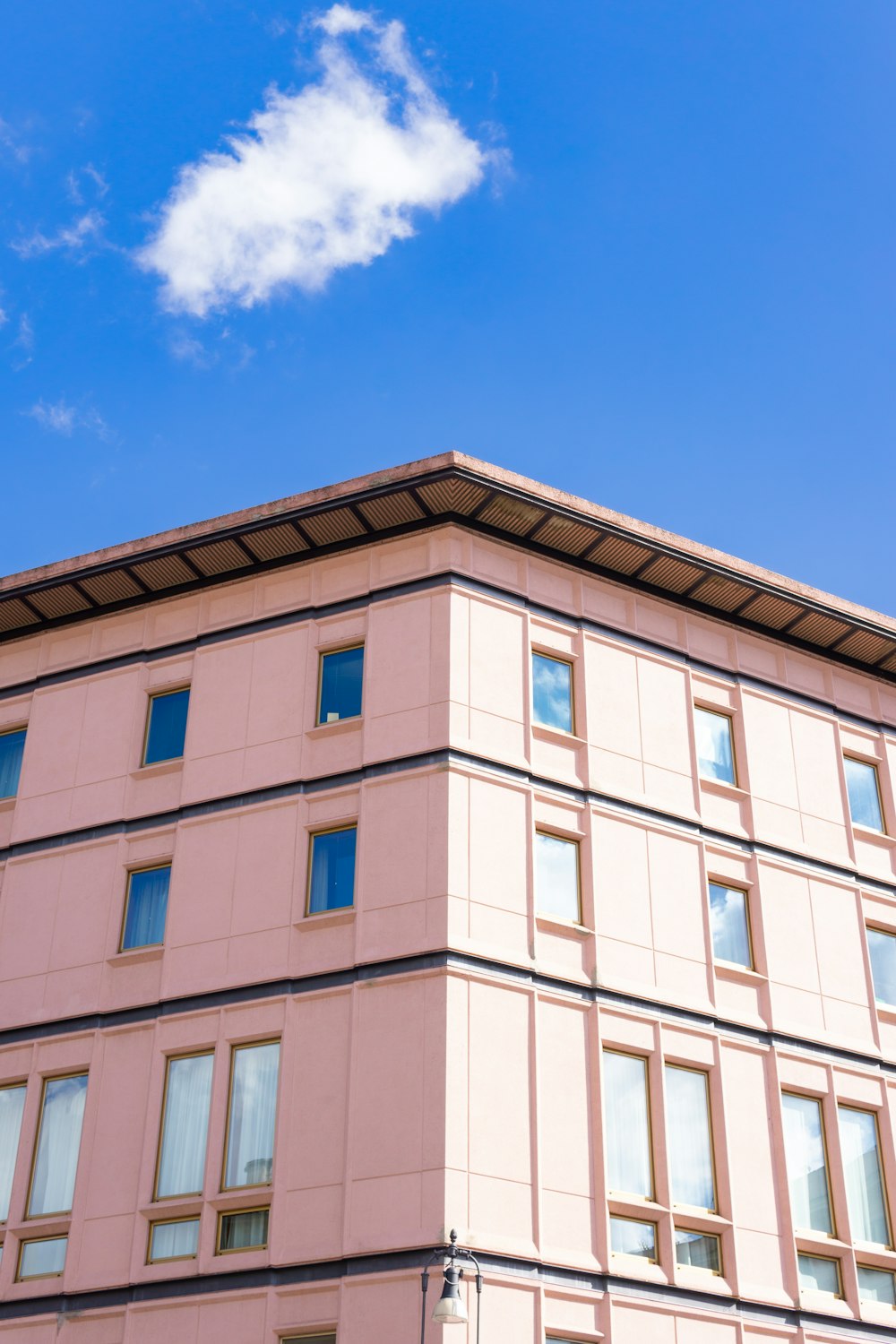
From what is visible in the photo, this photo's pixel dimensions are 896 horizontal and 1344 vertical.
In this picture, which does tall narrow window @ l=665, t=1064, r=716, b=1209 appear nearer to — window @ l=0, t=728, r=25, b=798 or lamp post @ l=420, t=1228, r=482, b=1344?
lamp post @ l=420, t=1228, r=482, b=1344

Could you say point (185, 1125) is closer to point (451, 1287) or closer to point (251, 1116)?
point (251, 1116)

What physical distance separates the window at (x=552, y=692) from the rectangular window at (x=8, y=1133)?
11.6 meters

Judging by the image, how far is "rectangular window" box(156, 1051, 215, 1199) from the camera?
27.1 meters

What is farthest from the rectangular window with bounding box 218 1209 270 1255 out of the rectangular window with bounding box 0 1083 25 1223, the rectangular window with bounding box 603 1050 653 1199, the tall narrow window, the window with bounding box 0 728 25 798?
the window with bounding box 0 728 25 798

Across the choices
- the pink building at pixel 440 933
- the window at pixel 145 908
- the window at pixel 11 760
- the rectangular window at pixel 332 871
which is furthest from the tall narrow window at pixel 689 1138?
the window at pixel 11 760

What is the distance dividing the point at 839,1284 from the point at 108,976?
45.7 feet

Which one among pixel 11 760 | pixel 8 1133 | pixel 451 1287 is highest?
pixel 11 760

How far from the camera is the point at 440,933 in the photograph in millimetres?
26766

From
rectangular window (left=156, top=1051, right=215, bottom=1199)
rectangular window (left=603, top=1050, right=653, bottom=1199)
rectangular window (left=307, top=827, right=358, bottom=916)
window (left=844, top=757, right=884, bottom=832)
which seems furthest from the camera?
window (left=844, top=757, right=884, bottom=832)

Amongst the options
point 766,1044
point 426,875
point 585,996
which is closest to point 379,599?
point 426,875

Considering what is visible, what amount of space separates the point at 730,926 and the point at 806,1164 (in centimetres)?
446

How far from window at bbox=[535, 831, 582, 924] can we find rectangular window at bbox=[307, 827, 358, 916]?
10.7 ft

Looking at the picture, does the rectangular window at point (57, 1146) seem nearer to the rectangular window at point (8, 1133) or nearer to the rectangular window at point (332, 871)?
the rectangular window at point (8, 1133)

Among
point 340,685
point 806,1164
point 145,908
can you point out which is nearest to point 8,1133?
point 145,908
